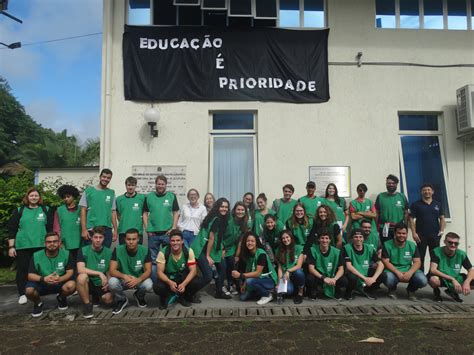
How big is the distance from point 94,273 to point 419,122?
6473 mm

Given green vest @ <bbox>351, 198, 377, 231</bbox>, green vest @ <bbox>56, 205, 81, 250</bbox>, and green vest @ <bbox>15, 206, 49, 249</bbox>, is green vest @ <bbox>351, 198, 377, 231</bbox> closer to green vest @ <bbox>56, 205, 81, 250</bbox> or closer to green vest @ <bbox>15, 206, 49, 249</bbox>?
green vest @ <bbox>56, 205, 81, 250</bbox>

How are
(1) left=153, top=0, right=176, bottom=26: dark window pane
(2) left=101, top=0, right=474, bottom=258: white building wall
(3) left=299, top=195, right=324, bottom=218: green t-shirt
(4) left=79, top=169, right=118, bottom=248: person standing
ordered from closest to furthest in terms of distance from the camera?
(4) left=79, top=169, right=118, bottom=248: person standing, (3) left=299, top=195, right=324, bottom=218: green t-shirt, (2) left=101, top=0, right=474, bottom=258: white building wall, (1) left=153, top=0, right=176, bottom=26: dark window pane

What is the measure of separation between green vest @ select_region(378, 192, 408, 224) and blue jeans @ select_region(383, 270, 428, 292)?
1.03 metres

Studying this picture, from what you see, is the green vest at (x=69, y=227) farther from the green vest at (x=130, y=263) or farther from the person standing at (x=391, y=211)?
the person standing at (x=391, y=211)

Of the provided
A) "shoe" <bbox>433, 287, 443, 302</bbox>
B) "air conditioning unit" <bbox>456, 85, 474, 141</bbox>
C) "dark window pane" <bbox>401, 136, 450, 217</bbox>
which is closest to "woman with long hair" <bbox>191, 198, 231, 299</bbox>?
"shoe" <bbox>433, 287, 443, 302</bbox>

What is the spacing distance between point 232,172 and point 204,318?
122 inches

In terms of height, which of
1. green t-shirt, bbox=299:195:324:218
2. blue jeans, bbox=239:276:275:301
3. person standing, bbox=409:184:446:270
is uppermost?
green t-shirt, bbox=299:195:324:218

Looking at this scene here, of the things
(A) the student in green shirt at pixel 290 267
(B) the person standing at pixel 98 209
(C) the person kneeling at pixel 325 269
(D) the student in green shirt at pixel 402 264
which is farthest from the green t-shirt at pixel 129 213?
(D) the student in green shirt at pixel 402 264

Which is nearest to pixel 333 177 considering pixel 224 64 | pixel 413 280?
pixel 413 280

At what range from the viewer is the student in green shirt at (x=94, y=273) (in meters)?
4.48

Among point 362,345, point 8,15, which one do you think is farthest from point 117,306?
point 8,15

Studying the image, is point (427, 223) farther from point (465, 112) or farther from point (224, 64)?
point (224, 64)

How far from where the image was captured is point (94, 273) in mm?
4605

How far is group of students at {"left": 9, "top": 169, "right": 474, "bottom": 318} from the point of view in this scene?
15.3ft
